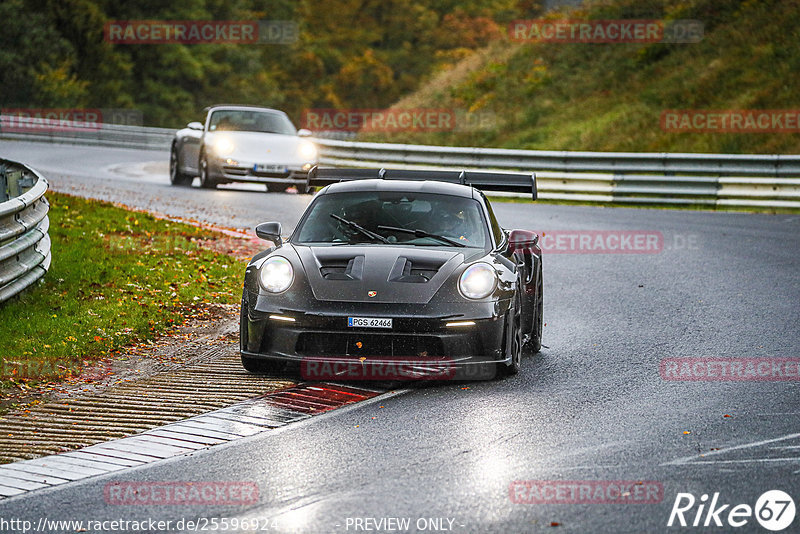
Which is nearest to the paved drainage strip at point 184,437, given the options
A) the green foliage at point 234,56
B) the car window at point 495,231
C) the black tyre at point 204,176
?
the car window at point 495,231

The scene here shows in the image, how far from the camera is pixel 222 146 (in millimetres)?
22781

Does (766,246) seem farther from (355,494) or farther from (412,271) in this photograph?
(355,494)

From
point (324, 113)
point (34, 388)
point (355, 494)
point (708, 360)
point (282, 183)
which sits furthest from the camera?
point (324, 113)

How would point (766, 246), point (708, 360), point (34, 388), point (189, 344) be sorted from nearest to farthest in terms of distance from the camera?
point (34, 388)
point (708, 360)
point (189, 344)
point (766, 246)

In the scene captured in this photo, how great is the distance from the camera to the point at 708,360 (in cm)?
906

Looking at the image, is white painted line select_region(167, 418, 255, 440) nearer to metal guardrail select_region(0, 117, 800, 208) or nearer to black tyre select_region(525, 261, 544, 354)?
black tyre select_region(525, 261, 544, 354)

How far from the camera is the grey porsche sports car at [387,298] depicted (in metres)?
8.00

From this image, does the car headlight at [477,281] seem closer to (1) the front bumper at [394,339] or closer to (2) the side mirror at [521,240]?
(1) the front bumper at [394,339]

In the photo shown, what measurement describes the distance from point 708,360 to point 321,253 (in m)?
2.94

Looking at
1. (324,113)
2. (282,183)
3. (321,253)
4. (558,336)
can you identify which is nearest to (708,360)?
(558,336)

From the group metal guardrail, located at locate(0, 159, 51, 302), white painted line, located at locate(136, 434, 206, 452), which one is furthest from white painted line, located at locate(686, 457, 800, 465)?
metal guardrail, located at locate(0, 159, 51, 302)

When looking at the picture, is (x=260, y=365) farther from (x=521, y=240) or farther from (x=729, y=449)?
(x=729, y=449)

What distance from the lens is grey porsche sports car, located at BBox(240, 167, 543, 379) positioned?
8.00 metres

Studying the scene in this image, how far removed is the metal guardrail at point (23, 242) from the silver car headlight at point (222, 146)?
34.3ft
